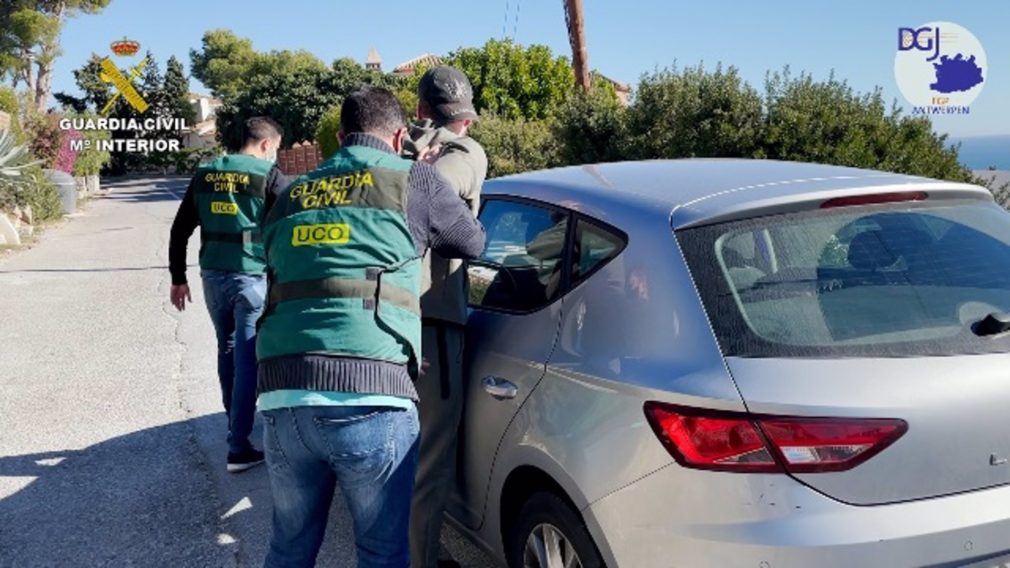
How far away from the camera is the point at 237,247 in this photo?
4297 mm

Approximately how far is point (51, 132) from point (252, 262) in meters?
25.8

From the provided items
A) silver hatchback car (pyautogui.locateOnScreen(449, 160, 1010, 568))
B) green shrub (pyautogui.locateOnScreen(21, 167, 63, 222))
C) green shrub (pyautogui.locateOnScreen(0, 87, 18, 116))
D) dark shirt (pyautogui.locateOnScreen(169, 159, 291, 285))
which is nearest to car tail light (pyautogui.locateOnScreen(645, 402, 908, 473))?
silver hatchback car (pyautogui.locateOnScreen(449, 160, 1010, 568))

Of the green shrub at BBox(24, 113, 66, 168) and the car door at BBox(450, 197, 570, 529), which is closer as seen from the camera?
the car door at BBox(450, 197, 570, 529)

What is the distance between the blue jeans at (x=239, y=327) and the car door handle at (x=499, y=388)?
6.42 ft

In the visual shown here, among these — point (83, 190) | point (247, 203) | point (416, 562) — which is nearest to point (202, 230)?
point (247, 203)

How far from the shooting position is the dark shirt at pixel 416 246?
220 centimetres

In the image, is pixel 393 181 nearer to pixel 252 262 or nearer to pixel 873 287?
pixel 873 287

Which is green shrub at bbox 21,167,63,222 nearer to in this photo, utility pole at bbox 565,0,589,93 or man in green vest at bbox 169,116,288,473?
utility pole at bbox 565,0,589,93

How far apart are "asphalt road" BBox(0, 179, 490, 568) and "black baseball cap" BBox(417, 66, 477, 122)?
1.81 meters

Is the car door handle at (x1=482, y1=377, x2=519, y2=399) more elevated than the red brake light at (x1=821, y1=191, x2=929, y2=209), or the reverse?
the red brake light at (x1=821, y1=191, x2=929, y2=209)

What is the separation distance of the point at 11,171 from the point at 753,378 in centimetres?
1819

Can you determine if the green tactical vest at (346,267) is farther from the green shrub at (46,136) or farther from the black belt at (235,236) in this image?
the green shrub at (46,136)

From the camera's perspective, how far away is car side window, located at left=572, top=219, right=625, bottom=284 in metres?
2.44

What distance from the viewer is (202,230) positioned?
4418 millimetres
